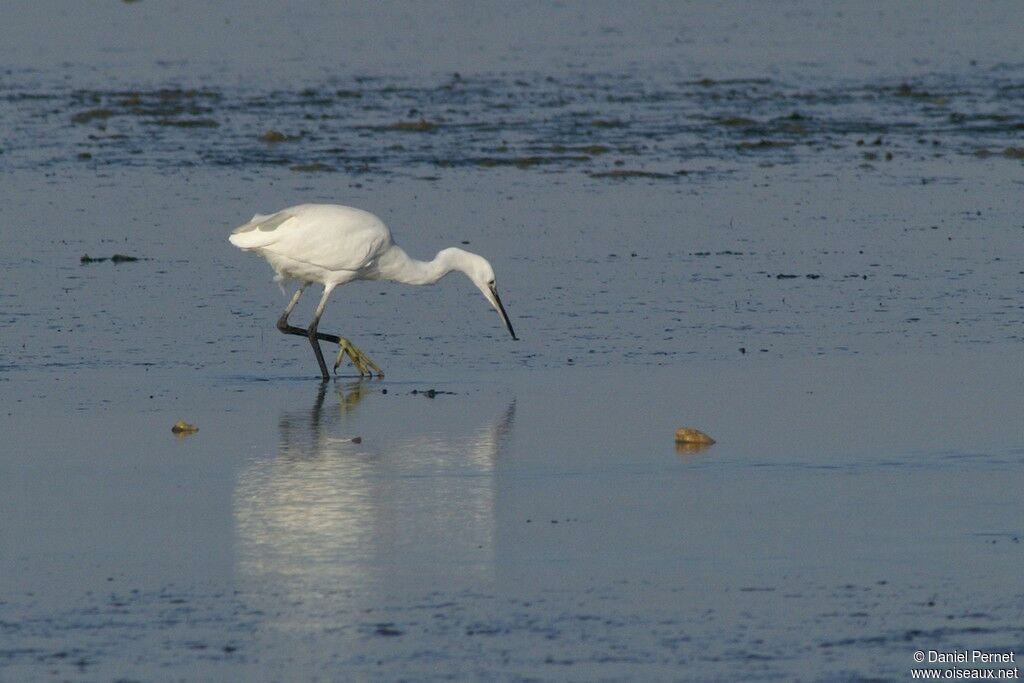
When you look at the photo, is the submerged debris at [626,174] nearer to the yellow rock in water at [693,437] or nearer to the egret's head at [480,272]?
the egret's head at [480,272]

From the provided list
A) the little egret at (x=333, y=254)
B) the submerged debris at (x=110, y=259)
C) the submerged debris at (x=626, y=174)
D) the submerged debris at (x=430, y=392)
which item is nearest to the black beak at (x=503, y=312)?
the little egret at (x=333, y=254)

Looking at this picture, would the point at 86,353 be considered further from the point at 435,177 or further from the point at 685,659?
the point at 435,177

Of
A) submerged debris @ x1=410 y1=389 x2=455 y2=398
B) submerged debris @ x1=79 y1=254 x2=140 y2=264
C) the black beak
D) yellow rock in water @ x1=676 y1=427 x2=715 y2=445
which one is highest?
yellow rock in water @ x1=676 y1=427 x2=715 y2=445

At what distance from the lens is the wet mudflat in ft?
23.2

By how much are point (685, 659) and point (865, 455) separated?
10.5 feet

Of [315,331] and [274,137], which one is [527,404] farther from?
[274,137]

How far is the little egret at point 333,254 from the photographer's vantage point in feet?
43.3

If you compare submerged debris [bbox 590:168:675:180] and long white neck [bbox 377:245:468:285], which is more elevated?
long white neck [bbox 377:245:468:285]

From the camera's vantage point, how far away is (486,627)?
276 inches

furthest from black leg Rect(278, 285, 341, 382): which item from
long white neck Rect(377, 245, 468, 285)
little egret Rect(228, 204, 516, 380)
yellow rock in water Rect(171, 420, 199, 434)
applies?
yellow rock in water Rect(171, 420, 199, 434)

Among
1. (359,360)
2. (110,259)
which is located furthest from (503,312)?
(110,259)

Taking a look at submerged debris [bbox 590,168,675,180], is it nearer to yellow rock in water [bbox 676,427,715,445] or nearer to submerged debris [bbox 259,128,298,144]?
submerged debris [bbox 259,128,298,144]

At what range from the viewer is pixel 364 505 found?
28.7 feet

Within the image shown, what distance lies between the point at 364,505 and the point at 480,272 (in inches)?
187
